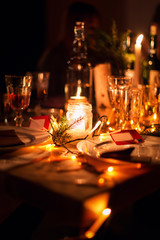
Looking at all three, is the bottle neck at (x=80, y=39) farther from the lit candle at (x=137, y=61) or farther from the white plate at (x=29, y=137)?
the white plate at (x=29, y=137)

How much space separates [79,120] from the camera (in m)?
1.10

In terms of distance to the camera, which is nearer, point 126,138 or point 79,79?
point 126,138

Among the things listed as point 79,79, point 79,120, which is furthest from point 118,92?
point 79,79

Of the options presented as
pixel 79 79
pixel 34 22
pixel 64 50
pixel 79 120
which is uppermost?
pixel 34 22

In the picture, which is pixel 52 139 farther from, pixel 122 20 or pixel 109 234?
pixel 122 20

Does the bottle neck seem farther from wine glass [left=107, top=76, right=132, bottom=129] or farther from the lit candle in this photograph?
wine glass [left=107, top=76, right=132, bottom=129]

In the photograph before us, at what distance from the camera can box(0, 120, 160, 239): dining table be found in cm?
65

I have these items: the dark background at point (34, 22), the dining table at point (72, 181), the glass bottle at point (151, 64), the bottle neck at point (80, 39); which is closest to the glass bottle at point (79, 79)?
the bottle neck at point (80, 39)

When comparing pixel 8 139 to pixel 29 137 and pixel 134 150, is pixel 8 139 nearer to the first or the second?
pixel 29 137

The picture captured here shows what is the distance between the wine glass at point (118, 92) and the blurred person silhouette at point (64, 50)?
1877 mm

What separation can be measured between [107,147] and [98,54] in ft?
2.65

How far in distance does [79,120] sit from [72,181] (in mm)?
402

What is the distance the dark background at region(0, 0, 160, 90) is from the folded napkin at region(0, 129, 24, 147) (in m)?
4.46

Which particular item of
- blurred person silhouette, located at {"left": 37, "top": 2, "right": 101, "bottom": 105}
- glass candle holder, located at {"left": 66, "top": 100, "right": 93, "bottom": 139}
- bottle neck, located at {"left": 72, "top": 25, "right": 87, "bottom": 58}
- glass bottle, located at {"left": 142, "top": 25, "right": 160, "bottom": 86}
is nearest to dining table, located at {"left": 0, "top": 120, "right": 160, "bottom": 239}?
glass candle holder, located at {"left": 66, "top": 100, "right": 93, "bottom": 139}
